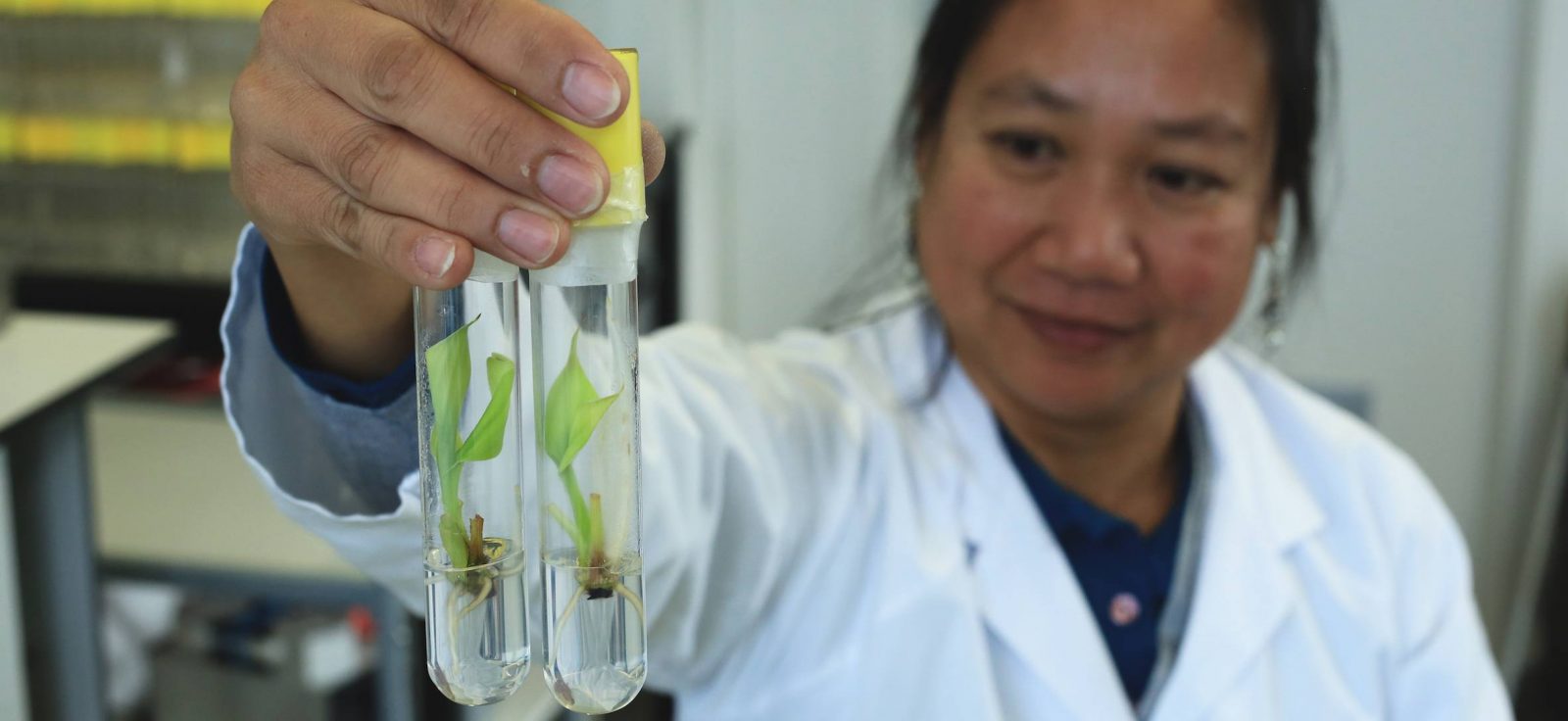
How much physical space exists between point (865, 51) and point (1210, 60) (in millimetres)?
2112

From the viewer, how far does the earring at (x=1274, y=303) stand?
143 centimetres

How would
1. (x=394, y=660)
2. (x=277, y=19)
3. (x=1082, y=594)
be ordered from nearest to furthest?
(x=277, y=19)
(x=1082, y=594)
(x=394, y=660)

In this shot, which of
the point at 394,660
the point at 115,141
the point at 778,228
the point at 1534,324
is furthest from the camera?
the point at 778,228

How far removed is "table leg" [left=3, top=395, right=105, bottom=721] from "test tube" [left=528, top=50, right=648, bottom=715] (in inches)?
53.7

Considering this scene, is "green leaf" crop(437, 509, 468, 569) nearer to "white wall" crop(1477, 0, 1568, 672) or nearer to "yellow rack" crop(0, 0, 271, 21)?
"yellow rack" crop(0, 0, 271, 21)

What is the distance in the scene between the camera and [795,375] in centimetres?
124

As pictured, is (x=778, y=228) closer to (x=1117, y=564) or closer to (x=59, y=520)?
(x=59, y=520)

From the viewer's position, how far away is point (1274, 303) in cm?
146

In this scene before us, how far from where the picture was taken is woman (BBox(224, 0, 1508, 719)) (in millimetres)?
1104

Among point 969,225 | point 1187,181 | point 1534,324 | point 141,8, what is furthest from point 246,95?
point 1534,324

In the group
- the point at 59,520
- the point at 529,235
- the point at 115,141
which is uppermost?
the point at 115,141

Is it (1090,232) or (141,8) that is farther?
(141,8)

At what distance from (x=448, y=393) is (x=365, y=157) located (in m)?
0.11

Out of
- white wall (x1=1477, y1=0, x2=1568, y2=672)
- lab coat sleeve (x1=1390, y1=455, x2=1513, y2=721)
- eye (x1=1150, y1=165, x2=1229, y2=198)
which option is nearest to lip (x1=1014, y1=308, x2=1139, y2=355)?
eye (x1=1150, y1=165, x2=1229, y2=198)
